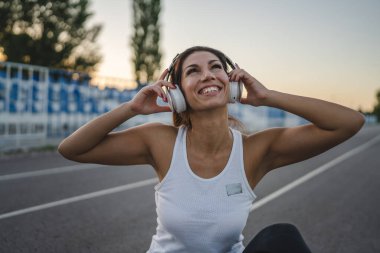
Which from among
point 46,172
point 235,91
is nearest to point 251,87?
point 235,91

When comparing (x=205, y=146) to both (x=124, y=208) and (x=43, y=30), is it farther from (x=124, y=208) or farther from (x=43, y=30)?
(x=43, y=30)

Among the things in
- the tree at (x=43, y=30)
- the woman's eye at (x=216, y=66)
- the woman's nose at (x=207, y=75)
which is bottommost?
the woman's nose at (x=207, y=75)

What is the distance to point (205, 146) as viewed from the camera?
2529mm

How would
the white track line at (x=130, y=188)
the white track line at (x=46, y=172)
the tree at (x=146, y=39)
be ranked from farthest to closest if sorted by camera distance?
the tree at (x=146, y=39)
the white track line at (x=46, y=172)
the white track line at (x=130, y=188)

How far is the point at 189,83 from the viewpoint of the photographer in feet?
8.15

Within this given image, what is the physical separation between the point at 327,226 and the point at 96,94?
12261mm

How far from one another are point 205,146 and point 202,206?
0.44m

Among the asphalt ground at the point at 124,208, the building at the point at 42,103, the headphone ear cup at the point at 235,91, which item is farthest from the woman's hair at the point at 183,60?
the building at the point at 42,103

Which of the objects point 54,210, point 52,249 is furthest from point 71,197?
point 52,249

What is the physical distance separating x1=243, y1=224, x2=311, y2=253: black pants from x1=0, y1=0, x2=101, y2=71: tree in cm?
3464

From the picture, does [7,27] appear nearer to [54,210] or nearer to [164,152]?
[54,210]

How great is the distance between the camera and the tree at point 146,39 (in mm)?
43156

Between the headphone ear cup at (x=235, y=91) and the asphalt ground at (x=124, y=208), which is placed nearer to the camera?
the headphone ear cup at (x=235, y=91)

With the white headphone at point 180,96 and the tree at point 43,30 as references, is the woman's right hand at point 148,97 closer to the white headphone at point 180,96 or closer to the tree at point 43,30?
the white headphone at point 180,96
